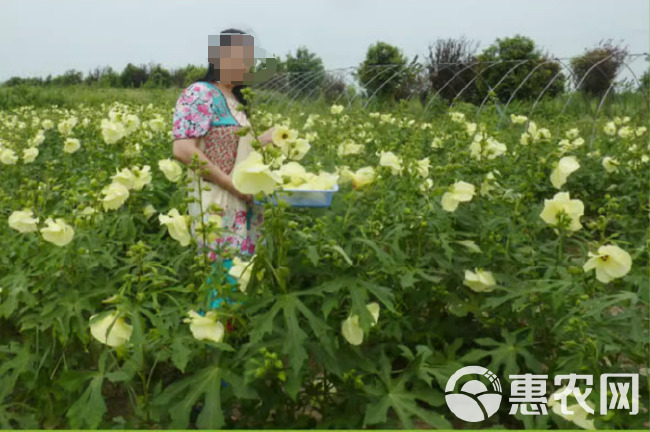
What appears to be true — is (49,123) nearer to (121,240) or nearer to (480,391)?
(121,240)

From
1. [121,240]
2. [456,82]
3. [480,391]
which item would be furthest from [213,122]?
[456,82]

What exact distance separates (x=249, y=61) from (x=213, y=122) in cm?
30

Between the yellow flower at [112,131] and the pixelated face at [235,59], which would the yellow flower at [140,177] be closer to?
the pixelated face at [235,59]

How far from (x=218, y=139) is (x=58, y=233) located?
2.85 ft

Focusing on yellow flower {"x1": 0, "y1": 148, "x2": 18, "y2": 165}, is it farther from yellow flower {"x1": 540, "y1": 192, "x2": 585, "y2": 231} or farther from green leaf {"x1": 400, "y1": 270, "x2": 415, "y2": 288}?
yellow flower {"x1": 540, "y1": 192, "x2": 585, "y2": 231}

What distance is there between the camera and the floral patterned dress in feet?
9.23

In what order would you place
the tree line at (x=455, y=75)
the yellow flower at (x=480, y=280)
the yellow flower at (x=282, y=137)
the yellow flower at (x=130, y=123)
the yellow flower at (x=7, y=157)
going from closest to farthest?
1. the yellow flower at (x=282, y=137)
2. the yellow flower at (x=480, y=280)
3. the yellow flower at (x=130, y=123)
4. the yellow flower at (x=7, y=157)
5. the tree line at (x=455, y=75)

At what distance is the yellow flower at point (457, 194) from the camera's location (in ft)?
8.11

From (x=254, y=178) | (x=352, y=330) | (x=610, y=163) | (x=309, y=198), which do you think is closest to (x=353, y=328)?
(x=352, y=330)

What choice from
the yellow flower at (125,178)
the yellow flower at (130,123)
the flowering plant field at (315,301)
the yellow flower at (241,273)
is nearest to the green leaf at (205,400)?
the flowering plant field at (315,301)

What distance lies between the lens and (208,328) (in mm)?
1940

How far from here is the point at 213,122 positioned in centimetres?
287

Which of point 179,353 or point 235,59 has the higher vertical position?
point 235,59

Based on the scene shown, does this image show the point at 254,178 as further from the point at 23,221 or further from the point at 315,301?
the point at 23,221
